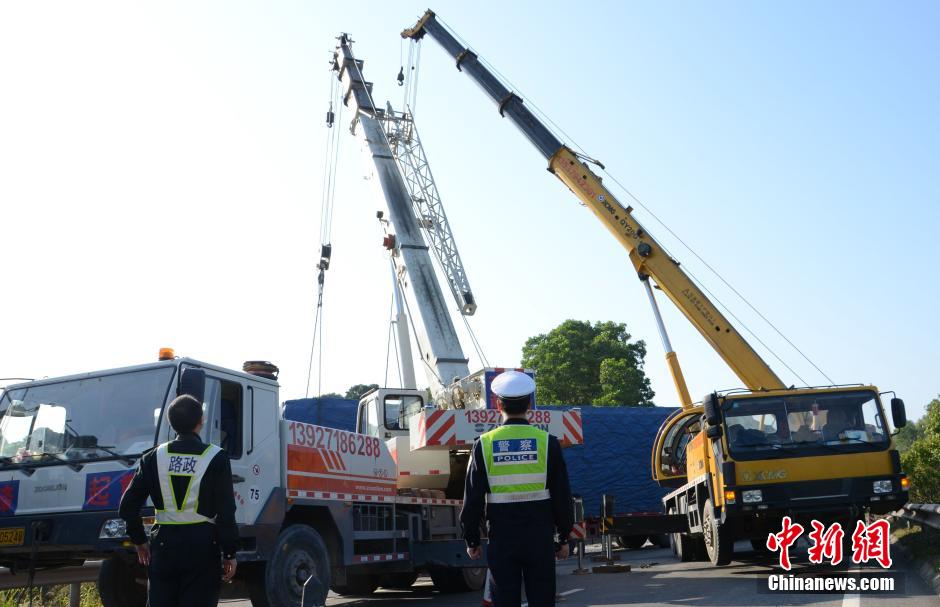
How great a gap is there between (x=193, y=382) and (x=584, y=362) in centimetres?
4418

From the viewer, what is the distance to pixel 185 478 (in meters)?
5.29

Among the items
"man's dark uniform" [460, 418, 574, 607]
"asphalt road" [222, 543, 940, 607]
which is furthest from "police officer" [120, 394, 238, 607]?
"asphalt road" [222, 543, 940, 607]

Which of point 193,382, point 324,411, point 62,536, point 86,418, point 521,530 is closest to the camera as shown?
point 521,530

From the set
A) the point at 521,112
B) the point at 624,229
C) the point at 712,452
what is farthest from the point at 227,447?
the point at 521,112

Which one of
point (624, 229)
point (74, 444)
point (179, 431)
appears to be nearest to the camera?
point (179, 431)

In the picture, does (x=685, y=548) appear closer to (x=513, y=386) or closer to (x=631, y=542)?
(x=631, y=542)

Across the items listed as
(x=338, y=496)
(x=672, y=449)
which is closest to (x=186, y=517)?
(x=338, y=496)

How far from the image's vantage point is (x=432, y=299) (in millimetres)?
17859

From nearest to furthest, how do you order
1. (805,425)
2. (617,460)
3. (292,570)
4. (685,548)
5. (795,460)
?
(292,570) → (795,460) → (805,425) → (685,548) → (617,460)

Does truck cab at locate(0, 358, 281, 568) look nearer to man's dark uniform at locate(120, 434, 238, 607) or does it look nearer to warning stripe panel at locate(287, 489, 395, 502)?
warning stripe panel at locate(287, 489, 395, 502)

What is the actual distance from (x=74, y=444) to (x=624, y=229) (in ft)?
37.6

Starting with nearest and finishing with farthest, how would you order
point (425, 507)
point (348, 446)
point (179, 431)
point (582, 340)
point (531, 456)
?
point (531, 456) < point (179, 431) < point (348, 446) < point (425, 507) < point (582, 340)

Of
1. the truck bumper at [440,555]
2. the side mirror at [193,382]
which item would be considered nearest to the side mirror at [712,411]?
the truck bumper at [440,555]

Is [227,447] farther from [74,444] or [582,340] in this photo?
[582,340]
